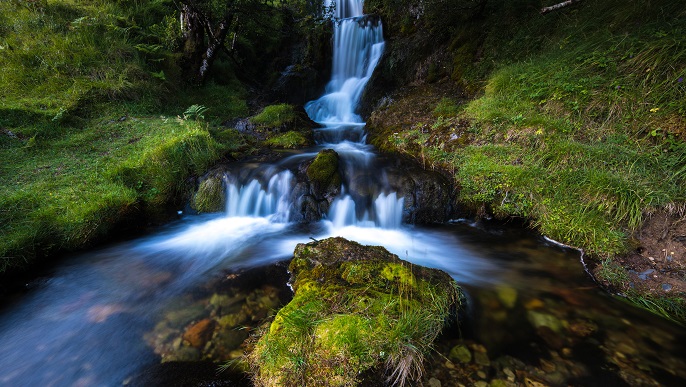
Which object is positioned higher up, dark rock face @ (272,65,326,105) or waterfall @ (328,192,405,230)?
dark rock face @ (272,65,326,105)

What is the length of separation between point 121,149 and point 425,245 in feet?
20.2

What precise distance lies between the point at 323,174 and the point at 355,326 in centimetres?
367

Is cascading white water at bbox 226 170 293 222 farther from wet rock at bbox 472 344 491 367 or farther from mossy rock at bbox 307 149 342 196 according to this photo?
wet rock at bbox 472 344 491 367

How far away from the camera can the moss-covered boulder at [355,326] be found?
6.05ft

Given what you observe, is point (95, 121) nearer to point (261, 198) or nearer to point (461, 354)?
point (261, 198)

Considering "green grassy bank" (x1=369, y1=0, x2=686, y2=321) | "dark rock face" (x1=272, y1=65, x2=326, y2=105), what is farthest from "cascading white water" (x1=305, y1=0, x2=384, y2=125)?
"green grassy bank" (x1=369, y1=0, x2=686, y2=321)

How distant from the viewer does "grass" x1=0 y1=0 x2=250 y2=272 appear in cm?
410

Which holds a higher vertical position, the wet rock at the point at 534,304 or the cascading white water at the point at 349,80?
the cascading white water at the point at 349,80

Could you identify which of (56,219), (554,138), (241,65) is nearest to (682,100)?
(554,138)

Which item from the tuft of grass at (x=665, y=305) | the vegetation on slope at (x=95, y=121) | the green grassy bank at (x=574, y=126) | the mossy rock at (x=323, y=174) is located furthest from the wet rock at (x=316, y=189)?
the tuft of grass at (x=665, y=305)

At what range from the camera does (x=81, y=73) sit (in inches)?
292

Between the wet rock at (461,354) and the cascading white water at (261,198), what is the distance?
366cm

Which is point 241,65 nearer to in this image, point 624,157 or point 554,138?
point 554,138

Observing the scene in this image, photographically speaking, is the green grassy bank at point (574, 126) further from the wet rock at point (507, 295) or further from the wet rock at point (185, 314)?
the wet rock at point (185, 314)
